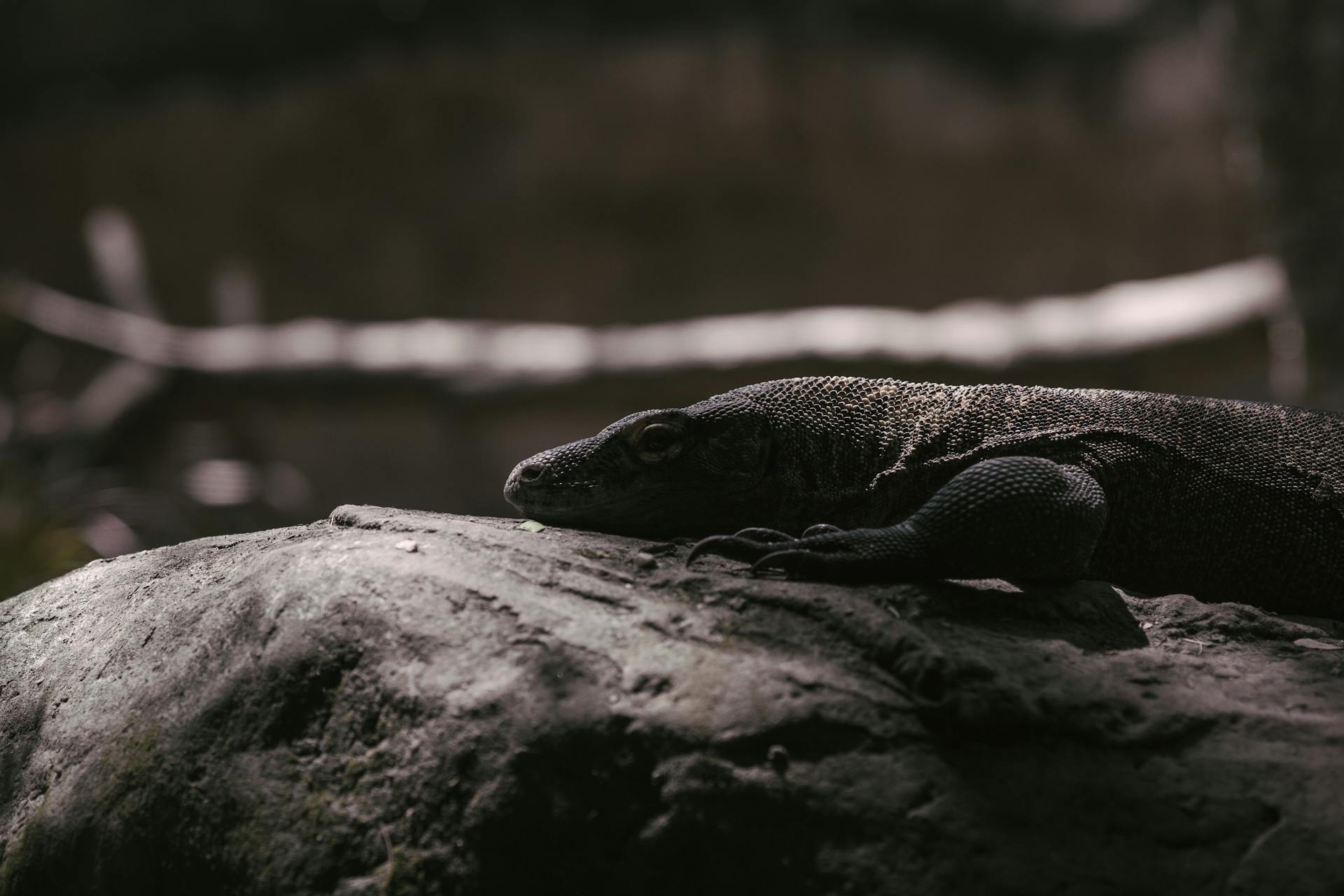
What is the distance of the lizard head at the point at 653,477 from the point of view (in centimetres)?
367

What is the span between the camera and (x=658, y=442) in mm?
3711

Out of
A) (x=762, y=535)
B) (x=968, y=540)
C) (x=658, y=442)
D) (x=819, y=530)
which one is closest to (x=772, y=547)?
(x=762, y=535)

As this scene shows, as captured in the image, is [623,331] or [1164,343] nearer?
[1164,343]

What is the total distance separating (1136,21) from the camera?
1522 cm

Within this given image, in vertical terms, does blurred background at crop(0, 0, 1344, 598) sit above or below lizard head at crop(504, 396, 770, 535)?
above

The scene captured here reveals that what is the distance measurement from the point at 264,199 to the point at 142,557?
1328 centimetres

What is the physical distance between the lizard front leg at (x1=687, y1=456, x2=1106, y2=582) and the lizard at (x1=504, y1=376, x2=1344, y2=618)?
14.9 inches

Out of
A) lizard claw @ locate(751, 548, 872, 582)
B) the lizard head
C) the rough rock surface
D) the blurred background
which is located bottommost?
the rough rock surface

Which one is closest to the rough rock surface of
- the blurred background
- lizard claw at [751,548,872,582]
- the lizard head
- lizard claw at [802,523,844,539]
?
lizard claw at [751,548,872,582]

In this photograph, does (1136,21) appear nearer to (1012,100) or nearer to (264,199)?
(1012,100)

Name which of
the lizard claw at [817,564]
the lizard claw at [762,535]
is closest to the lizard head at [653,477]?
the lizard claw at [762,535]

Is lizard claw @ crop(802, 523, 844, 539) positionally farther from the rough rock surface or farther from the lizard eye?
the lizard eye

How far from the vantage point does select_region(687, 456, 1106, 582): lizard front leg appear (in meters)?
3.08

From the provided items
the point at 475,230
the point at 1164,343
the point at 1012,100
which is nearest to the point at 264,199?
the point at 475,230
